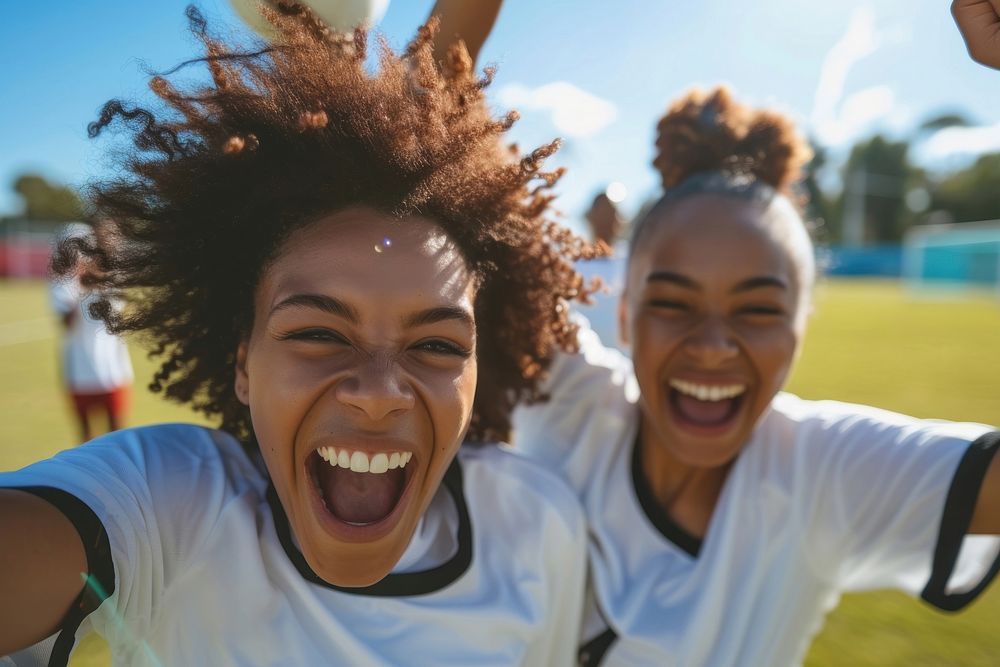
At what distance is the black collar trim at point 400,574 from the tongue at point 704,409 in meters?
0.77

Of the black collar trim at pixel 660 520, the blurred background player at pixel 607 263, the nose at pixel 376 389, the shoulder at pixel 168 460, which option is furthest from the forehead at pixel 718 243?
the blurred background player at pixel 607 263

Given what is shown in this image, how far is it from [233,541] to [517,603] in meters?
0.69

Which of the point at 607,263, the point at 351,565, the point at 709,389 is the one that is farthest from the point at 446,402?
the point at 607,263

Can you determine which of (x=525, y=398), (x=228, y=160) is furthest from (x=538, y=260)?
(x=228, y=160)

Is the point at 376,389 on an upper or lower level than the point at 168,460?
upper

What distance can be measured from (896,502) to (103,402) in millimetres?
5924

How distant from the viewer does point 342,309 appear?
60.5 inches

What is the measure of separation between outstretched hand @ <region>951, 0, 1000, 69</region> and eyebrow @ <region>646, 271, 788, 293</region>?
733 mm

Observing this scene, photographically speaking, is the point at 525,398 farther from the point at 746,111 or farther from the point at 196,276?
the point at 746,111

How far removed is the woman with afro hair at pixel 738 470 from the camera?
1.82 m

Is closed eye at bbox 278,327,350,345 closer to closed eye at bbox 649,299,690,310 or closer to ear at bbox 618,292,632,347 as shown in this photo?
closed eye at bbox 649,299,690,310

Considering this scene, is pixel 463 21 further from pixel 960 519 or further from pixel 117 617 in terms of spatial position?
pixel 960 519

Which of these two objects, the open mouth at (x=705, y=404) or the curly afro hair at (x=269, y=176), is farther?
the open mouth at (x=705, y=404)

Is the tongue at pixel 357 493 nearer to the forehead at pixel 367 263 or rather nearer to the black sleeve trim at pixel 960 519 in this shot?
the forehead at pixel 367 263
